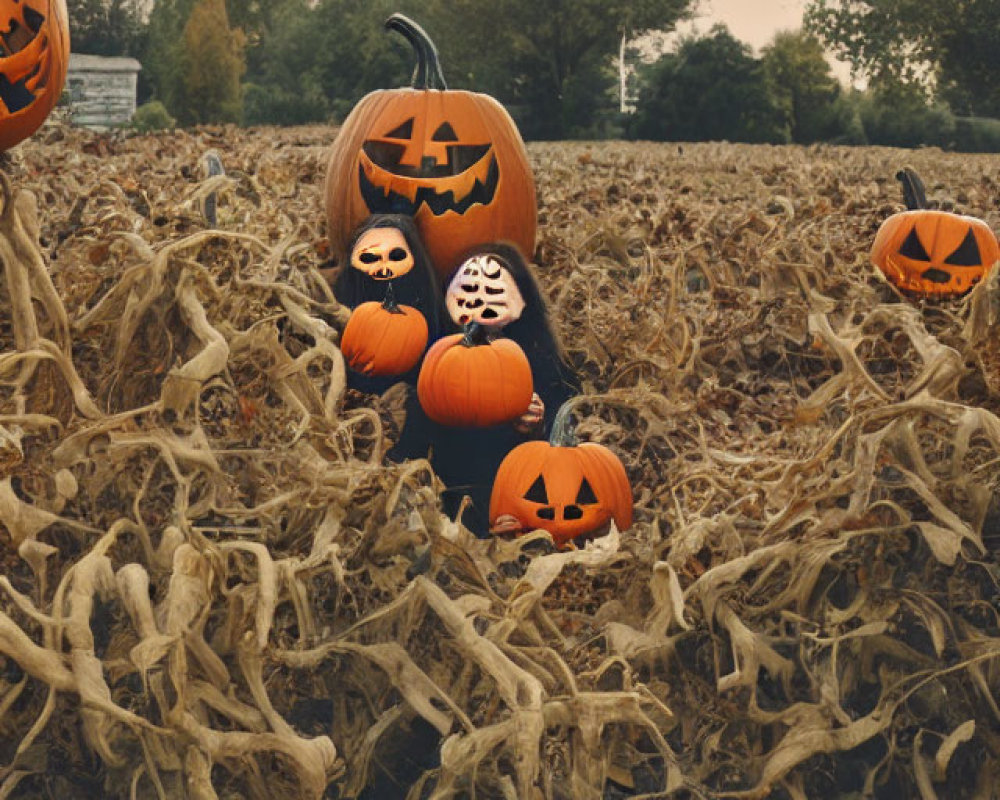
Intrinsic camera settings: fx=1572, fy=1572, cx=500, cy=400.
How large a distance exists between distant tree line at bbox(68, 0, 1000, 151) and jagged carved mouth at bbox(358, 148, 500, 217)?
32951 mm

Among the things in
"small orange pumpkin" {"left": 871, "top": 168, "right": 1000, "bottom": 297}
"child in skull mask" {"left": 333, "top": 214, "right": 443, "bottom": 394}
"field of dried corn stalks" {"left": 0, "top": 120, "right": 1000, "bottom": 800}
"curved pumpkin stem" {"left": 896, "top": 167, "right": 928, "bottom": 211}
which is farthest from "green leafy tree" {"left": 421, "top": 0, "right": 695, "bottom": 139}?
"field of dried corn stalks" {"left": 0, "top": 120, "right": 1000, "bottom": 800}

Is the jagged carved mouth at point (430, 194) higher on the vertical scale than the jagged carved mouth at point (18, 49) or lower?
lower

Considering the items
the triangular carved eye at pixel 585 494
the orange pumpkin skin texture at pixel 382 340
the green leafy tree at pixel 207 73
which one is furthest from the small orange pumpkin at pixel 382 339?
the green leafy tree at pixel 207 73

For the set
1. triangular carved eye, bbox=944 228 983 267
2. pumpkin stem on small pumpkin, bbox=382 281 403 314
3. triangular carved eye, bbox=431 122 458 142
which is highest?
triangular carved eye, bbox=431 122 458 142

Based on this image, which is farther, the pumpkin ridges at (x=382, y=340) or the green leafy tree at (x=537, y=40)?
the green leafy tree at (x=537, y=40)

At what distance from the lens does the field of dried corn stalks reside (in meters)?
2.45

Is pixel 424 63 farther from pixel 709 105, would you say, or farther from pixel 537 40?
pixel 537 40

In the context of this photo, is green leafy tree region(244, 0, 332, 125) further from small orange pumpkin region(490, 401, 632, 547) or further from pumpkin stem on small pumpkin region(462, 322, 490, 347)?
Result: small orange pumpkin region(490, 401, 632, 547)

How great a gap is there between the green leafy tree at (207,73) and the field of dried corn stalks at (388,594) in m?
37.6

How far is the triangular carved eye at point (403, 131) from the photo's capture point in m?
Result: 5.55

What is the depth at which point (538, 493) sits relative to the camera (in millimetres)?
4625

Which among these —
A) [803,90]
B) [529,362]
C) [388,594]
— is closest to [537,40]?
[803,90]

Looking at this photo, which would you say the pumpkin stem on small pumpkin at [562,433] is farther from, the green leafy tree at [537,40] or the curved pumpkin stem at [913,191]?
the green leafy tree at [537,40]

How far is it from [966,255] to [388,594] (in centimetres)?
474
